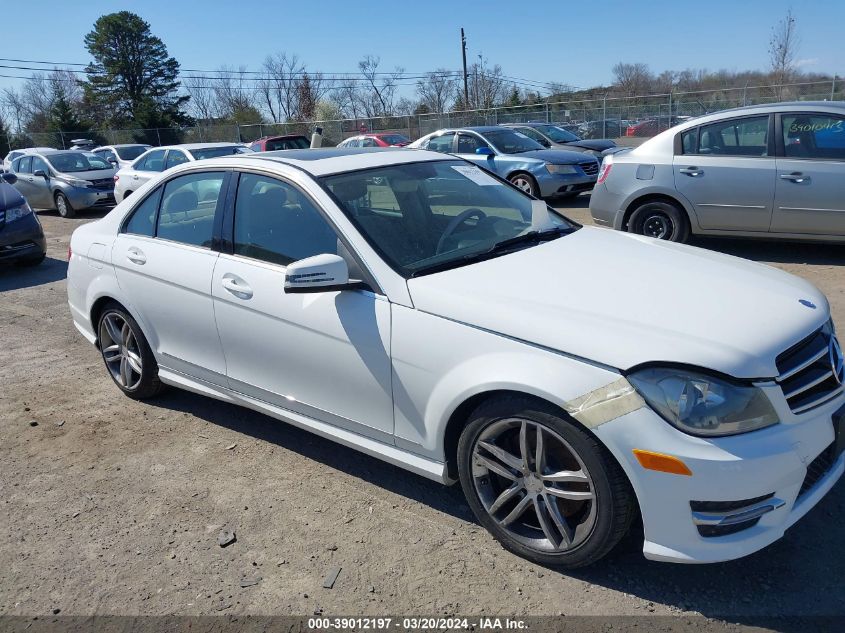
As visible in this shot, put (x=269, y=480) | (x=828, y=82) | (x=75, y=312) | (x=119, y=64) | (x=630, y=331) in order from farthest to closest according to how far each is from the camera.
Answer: (x=119, y=64), (x=828, y=82), (x=75, y=312), (x=269, y=480), (x=630, y=331)

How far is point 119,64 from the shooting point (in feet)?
196

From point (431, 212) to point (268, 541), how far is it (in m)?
1.88

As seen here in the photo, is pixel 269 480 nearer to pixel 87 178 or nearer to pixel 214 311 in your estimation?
pixel 214 311

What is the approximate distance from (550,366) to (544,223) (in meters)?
1.55

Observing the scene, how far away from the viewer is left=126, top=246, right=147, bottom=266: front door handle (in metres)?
4.39

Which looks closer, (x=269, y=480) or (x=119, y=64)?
(x=269, y=480)

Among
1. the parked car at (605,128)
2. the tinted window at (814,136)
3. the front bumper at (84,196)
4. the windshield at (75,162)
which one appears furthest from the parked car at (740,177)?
the parked car at (605,128)

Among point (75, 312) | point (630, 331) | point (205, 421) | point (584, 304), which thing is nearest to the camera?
point (630, 331)

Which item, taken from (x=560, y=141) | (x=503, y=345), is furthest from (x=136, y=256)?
(x=560, y=141)

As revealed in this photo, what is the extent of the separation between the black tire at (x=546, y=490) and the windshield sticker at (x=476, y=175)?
1837 millimetres

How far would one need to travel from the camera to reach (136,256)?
14.6ft

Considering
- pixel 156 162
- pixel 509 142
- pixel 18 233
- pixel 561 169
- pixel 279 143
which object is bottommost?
pixel 18 233

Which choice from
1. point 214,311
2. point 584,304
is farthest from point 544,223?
point 214,311

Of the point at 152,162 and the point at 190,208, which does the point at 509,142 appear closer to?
the point at 152,162
